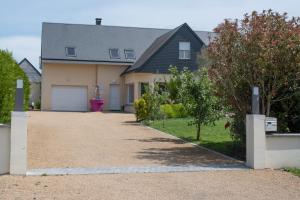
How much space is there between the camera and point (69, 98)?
37625mm

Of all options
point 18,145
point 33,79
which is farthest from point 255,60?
point 33,79

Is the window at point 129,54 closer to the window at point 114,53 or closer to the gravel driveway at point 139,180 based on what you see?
the window at point 114,53

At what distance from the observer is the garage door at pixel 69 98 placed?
37438mm

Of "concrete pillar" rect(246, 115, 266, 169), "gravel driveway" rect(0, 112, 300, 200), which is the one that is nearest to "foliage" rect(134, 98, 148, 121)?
"gravel driveway" rect(0, 112, 300, 200)

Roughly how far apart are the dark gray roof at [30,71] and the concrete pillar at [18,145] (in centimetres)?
3788

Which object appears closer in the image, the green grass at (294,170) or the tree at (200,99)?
the green grass at (294,170)

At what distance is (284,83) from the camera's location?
12.5m

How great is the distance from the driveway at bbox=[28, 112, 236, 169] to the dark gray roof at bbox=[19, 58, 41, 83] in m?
28.3

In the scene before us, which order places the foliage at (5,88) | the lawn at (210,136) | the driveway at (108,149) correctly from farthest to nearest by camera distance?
1. the foliage at (5,88)
2. the lawn at (210,136)
3. the driveway at (108,149)

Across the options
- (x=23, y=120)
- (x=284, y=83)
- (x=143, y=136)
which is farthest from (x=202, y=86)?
(x=23, y=120)

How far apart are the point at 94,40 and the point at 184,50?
8.44m

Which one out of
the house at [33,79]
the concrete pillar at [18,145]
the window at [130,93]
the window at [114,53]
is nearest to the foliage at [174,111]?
the window at [130,93]

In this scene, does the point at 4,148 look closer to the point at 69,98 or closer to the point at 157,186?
the point at 157,186

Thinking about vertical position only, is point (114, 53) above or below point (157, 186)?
above
